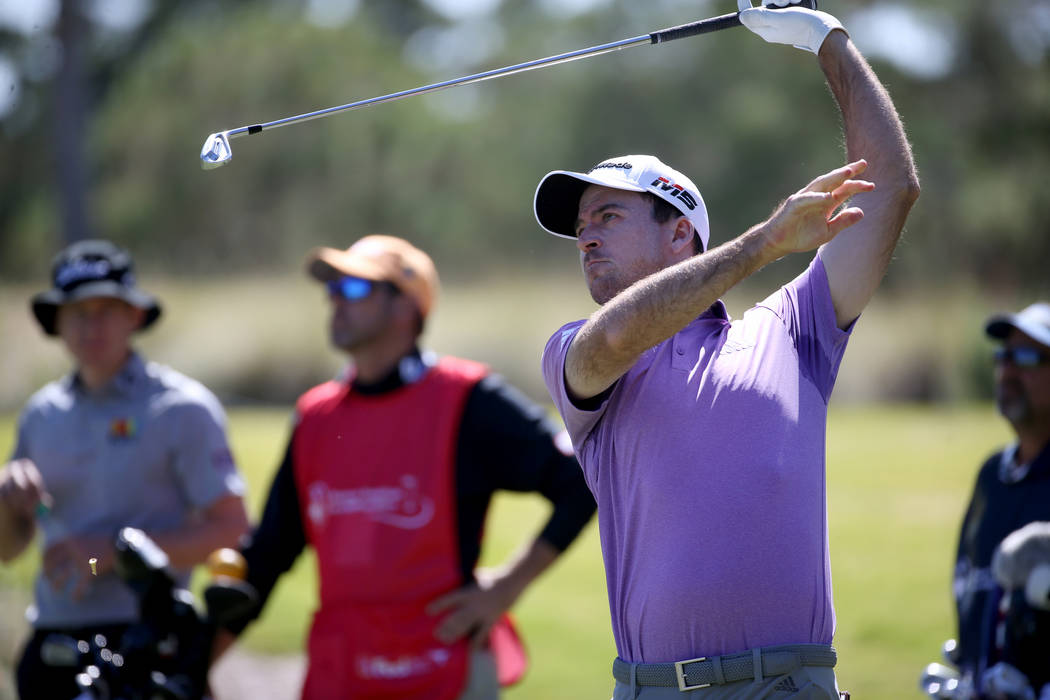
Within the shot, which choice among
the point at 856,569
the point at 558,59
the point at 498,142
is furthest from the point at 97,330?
the point at 498,142

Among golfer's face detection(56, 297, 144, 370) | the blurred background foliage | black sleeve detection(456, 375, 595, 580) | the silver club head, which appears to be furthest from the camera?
the blurred background foliage

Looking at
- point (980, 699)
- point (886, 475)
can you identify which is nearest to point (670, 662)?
point (980, 699)

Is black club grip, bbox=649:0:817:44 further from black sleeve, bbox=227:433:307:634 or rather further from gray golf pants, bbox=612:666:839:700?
black sleeve, bbox=227:433:307:634

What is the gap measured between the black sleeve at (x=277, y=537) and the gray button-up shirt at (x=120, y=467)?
0.54ft

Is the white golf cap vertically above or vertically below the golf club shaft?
below

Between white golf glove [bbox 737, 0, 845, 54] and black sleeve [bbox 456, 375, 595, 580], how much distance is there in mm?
1938

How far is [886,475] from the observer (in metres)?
12.3

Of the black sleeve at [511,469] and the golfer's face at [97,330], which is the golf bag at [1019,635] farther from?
the golfer's face at [97,330]

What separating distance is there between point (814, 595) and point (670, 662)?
35cm

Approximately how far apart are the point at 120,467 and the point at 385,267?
1301mm

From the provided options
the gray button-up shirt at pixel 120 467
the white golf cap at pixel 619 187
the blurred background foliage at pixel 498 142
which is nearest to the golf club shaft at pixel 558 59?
the white golf cap at pixel 619 187

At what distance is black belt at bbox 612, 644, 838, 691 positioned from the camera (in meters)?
2.75

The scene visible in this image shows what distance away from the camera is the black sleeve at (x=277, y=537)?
16.2ft

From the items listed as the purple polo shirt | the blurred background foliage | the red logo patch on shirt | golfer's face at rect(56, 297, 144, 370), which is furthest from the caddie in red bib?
the blurred background foliage
